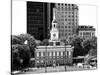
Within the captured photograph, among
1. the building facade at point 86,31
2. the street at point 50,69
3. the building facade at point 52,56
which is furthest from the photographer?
the building facade at point 86,31

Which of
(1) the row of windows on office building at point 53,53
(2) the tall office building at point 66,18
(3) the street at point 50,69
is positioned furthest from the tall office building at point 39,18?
(3) the street at point 50,69

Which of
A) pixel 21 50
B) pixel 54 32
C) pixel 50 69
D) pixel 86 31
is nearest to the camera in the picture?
pixel 21 50

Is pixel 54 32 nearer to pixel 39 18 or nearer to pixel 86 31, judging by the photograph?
pixel 39 18

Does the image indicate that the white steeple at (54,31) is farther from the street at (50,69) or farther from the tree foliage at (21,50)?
the street at (50,69)

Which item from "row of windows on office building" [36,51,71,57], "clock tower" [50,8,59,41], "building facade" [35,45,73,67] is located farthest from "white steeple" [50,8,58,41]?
"row of windows on office building" [36,51,71,57]

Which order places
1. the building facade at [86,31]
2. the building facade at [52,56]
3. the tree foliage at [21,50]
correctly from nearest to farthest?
1. the tree foliage at [21,50]
2. the building facade at [52,56]
3. the building facade at [86,31]

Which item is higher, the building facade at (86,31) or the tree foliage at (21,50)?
the building facade at (86,31)

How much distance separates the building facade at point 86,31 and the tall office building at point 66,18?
0.17 m

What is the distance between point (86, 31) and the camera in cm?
552

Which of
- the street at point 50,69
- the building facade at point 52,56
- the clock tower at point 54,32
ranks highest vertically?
the clock tower at point 54,32

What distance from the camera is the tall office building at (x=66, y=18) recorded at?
Answer: 5.30 metres

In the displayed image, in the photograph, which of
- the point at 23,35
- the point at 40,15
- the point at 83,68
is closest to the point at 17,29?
the point at 23,35

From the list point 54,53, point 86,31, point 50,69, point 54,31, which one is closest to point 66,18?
point 54,31

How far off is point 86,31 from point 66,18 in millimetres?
612
